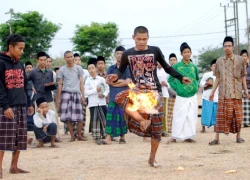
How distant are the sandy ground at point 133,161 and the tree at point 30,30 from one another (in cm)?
3058

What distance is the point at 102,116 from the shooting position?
38.0 feet

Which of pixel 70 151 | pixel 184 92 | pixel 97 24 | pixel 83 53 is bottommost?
pixel 70 151

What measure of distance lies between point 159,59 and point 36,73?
460 cm

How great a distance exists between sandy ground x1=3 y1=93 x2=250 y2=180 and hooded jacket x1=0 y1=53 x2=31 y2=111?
107 centimetres

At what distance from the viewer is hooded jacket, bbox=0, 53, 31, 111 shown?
23.1 feet

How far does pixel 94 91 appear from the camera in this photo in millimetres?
11492

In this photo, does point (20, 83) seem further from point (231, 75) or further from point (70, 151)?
point (231, 75)

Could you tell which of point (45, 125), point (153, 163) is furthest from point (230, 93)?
point (45, 125)

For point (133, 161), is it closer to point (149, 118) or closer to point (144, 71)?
point (149, 118)

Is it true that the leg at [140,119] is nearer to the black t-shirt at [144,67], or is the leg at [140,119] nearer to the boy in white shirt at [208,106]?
the black t-shirt at [144,67]

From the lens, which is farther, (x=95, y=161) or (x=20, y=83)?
(x=95, y=161)

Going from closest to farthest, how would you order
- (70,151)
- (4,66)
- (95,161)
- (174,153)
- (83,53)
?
(4,66), (95,161), (174,153), (70,151), (83,53)

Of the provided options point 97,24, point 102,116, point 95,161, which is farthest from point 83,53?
point 95,161

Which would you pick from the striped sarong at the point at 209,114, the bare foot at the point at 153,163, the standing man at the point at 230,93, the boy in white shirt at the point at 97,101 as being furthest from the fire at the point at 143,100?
the striped sarong at the point at 209,114
